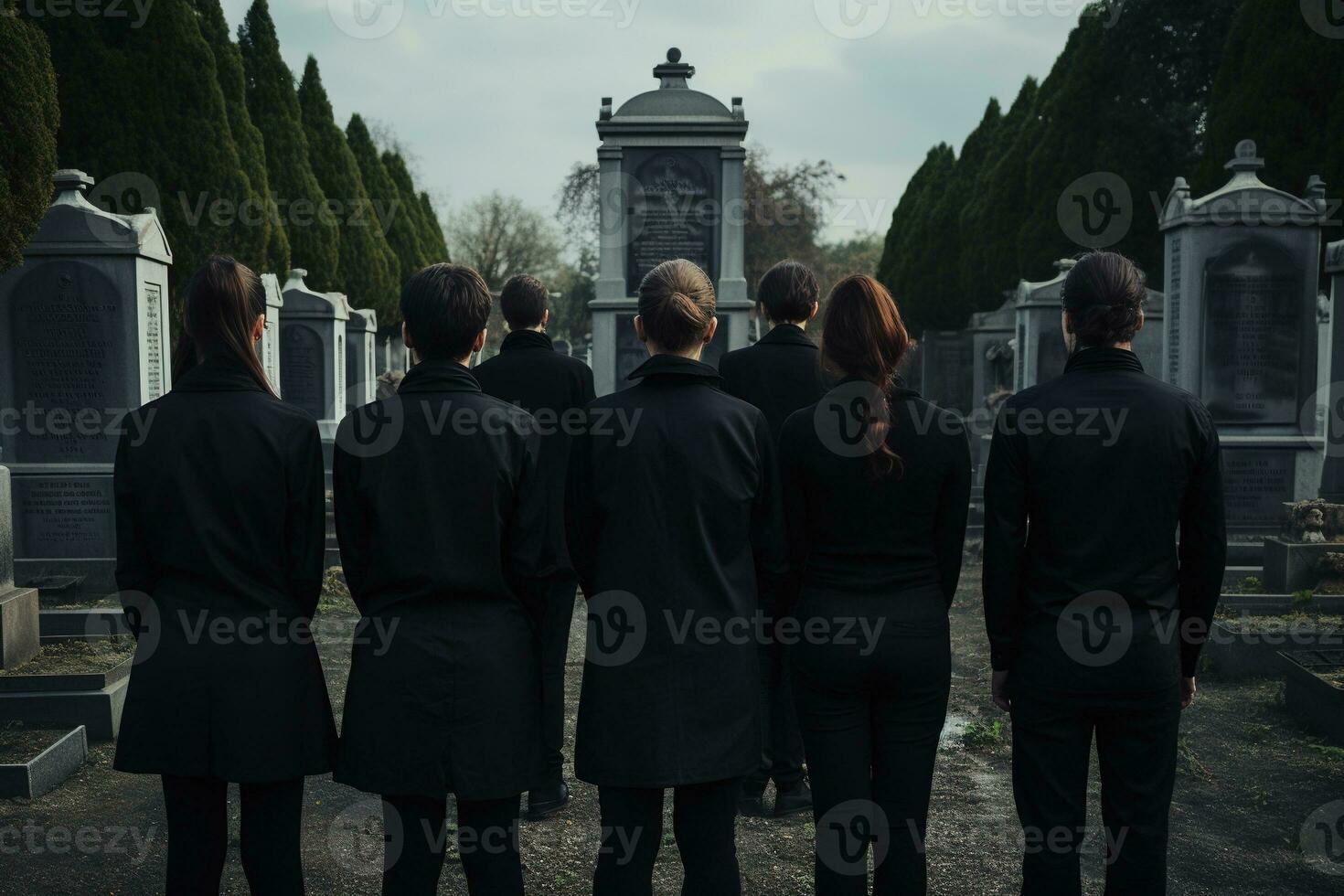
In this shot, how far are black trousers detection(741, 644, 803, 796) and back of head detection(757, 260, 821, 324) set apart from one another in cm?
130

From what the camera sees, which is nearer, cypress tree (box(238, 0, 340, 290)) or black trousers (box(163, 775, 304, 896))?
black trousers (box(163, 775, 304, 896))

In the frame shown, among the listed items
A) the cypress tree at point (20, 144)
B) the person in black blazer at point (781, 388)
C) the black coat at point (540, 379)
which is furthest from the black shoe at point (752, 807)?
the cypress tree at point (20, 144)

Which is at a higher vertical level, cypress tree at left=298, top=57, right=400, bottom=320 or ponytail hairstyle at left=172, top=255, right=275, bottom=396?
cypress tree at left=298, top=57, right=400, bottom=320

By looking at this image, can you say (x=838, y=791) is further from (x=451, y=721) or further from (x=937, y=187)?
(x=937, y=187)

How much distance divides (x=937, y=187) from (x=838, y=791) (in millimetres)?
27863

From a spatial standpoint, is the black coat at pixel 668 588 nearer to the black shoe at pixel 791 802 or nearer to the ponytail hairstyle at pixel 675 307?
the ponytail hairstyle at pixel 675 307

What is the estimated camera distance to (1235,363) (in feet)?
31.1

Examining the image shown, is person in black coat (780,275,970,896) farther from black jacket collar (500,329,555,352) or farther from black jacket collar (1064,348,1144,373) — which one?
black jacket collar (500,329,555,352)

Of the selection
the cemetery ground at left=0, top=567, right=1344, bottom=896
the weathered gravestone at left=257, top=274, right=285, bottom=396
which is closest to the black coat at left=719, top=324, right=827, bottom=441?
the cemetery ground at left=0, top=567, right=1344, bottom=896

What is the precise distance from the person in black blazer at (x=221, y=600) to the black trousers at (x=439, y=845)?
0.27 metres

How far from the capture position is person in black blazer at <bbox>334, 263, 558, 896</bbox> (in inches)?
110

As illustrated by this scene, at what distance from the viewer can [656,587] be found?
2.91 meters

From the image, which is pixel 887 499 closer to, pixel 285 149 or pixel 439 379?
pixel 439 379

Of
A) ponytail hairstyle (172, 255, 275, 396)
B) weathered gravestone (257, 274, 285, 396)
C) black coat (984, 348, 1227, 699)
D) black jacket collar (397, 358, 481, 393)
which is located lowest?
black coat (984, 348, 1227, 699)
